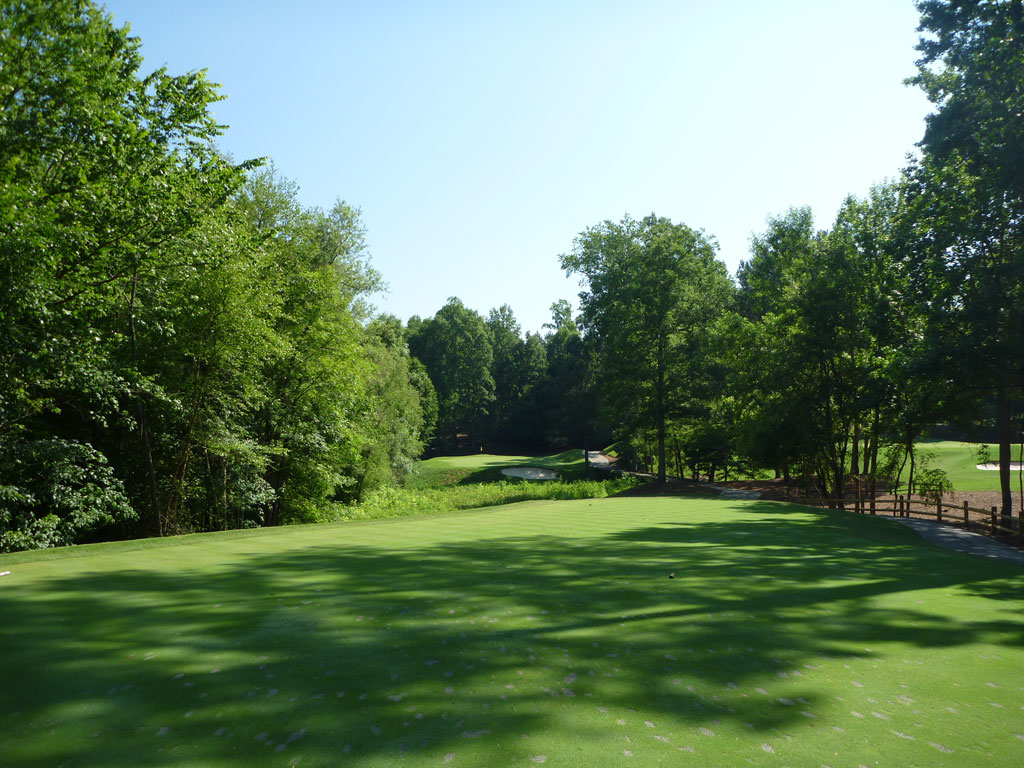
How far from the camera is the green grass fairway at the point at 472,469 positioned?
55062mm

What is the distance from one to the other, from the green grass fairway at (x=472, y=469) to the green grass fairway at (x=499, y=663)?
1658 inches

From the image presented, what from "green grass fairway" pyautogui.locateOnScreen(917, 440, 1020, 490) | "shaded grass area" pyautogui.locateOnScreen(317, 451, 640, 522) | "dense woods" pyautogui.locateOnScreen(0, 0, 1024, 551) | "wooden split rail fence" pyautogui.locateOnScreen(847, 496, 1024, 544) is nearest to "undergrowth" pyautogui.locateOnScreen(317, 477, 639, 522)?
"shaded grass area" pyautogui.locateOnScreen(317, 451, 640, 522)

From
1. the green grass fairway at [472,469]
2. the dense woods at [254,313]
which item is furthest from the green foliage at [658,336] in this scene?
the green grass fairway at [472,469]

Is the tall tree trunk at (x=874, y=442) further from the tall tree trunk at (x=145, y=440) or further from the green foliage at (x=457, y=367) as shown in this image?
the green foliage at (x=457, y=367)

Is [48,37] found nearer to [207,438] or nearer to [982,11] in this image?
[207,438]

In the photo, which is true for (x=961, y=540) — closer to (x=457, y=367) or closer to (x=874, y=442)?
(x=874, y=442)

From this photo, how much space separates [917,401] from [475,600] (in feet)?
74.3

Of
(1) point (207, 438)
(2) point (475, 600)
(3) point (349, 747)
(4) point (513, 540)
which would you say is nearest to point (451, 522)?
(4) point (513, 540)

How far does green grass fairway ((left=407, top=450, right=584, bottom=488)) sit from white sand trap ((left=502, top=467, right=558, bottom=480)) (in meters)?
0.71

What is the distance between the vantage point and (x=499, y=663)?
570 centimetres

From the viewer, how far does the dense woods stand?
51.4ft

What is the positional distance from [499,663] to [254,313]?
62.9 ft

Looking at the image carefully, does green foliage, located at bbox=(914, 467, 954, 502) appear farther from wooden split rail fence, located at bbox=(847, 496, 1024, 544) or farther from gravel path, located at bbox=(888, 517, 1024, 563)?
gravel path, located at bbox=(888, 517, 1024, 563)

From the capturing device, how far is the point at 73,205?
14781 mm
